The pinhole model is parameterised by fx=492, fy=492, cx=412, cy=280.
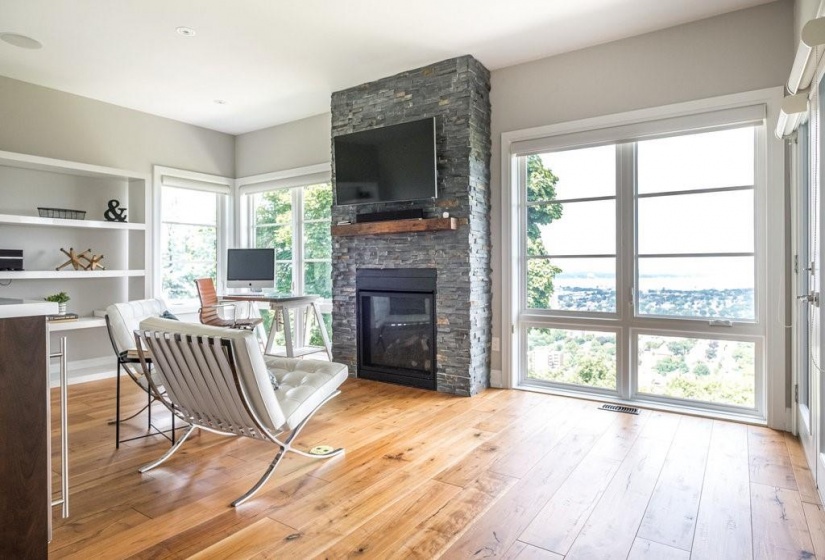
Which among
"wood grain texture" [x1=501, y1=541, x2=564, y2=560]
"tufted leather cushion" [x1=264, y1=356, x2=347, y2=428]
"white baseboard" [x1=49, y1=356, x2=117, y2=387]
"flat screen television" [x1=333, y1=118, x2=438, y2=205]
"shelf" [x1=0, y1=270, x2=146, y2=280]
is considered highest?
"flat screen television" [x1=333, y1=118, x2=438, y2=205]

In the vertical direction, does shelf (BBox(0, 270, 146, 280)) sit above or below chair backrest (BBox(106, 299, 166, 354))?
above

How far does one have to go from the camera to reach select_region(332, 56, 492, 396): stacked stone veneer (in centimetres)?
415

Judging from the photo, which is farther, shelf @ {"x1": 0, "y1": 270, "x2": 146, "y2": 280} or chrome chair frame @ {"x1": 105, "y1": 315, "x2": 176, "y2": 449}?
shelf @ {"x1": 0, "y1": 270, "x2": 146, "y2": 280}

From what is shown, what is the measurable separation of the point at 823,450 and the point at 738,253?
1584 millimetres

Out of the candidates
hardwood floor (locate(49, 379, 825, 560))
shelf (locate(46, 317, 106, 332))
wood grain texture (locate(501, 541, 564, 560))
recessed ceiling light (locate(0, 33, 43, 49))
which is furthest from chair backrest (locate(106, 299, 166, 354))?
wood grain texture (locate(501, 541, 564, 560))

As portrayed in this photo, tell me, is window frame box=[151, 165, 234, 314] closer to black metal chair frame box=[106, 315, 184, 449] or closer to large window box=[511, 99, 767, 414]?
black metal chair frame box=[106, 315, 184, 449]

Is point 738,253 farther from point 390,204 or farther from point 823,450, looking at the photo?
point 390,204

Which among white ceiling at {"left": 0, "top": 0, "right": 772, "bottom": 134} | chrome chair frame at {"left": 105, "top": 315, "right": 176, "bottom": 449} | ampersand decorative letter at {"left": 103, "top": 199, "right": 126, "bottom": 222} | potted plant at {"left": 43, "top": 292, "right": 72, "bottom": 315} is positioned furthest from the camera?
ampersand decorative letter at {"left": 103, "top": 199, "right": 126, "bottom": 222}

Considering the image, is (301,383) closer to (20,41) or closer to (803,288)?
(803,288)

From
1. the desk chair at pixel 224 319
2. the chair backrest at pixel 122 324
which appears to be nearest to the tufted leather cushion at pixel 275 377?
the chair backrest at pixel 122 324

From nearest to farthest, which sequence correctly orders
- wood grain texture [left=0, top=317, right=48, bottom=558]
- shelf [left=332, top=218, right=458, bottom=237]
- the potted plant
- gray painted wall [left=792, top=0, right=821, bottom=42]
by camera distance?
wood grain texture [left=0, top=317, right=48, bottom=558]
gray painted wall [left=792, top=0, right=821, bottom=42]
shelf [left=332, top=218, right=458, bottom=237]
the potted plant

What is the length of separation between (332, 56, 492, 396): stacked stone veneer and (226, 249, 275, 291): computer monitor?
1694mm

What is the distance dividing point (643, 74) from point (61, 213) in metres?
5.29

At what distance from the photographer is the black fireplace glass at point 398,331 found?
14.6 feet
